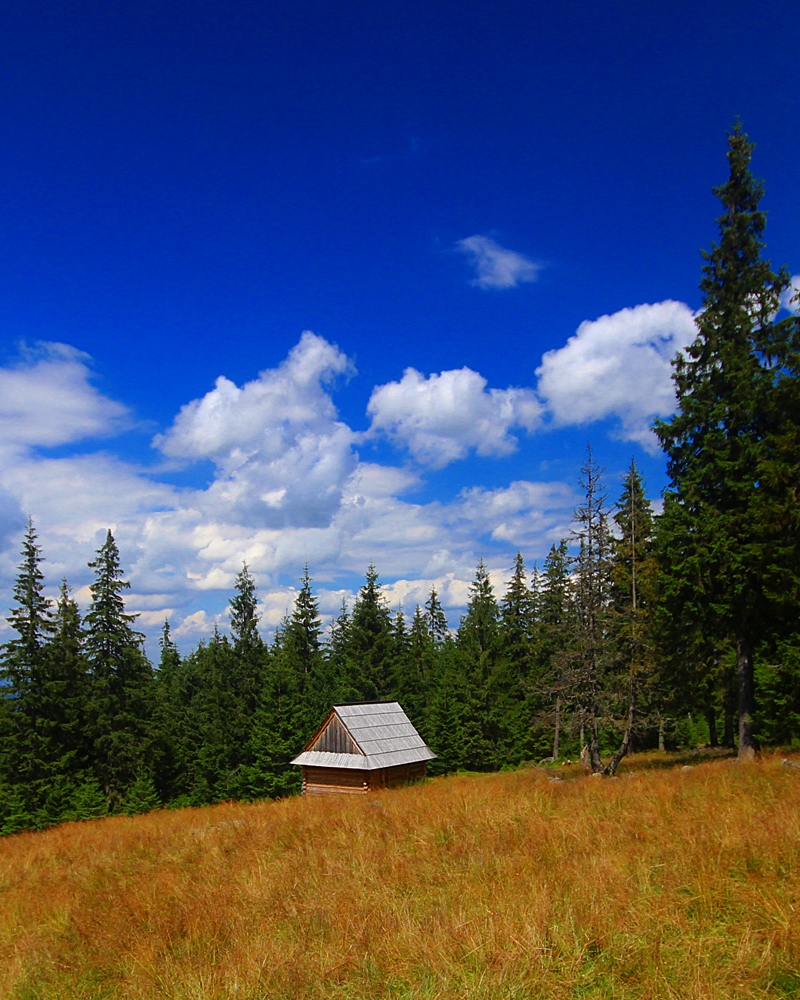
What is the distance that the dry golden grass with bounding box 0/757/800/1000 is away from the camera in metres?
4.96

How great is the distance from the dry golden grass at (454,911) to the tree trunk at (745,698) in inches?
427

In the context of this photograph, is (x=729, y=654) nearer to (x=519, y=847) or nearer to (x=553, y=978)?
(x=519, y=847)

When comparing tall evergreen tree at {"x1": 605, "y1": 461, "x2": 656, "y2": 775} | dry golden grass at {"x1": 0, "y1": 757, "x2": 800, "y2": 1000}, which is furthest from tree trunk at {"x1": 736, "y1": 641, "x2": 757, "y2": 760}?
dry golden grass at {"x1": 0, "y1": 757, "x2": 800, "y2": 1000}

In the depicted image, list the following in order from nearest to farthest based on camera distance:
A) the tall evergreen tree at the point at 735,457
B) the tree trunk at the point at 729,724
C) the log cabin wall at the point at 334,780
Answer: the tall evergreen tree at the point at 735,457
the log cabin wall at the point at 334,780
the tree trunk at the point at 729,724

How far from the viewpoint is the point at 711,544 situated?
67.4 feet

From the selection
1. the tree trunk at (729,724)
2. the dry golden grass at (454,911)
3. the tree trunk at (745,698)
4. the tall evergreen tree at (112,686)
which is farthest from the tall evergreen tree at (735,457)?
the tall evergreen tree at (112,686)

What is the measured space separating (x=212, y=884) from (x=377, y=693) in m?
44.2

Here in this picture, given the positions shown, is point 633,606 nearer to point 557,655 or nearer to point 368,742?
point 557,655

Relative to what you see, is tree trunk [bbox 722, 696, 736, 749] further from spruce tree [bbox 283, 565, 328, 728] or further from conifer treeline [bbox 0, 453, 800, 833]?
spruce tree [bbox 283, 565, 328, 728]

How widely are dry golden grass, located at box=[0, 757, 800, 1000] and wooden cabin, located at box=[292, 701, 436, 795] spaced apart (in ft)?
68.1

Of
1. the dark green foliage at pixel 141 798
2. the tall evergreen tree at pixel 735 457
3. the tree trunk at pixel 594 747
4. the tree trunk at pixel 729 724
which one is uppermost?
the tall evergreen tree at pixel 735 457

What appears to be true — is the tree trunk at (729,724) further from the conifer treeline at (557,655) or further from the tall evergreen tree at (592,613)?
the tall evergreen tree at (592,613)

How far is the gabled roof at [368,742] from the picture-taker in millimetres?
31109

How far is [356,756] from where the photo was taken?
31.0 meters
